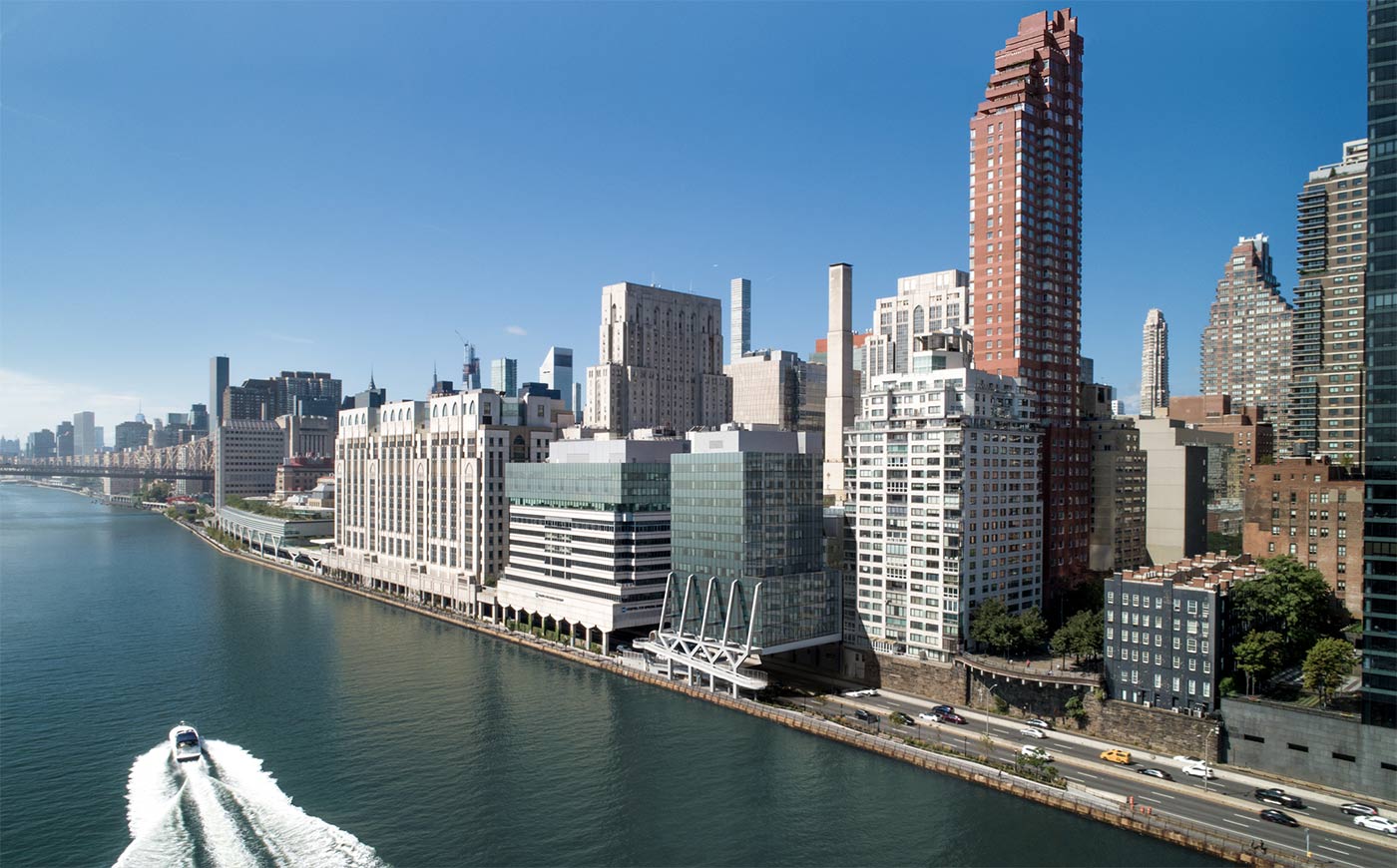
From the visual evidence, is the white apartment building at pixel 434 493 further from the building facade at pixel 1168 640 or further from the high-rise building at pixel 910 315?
the building facade at pixel 1168 640

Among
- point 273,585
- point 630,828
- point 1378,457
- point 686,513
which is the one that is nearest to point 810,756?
point 630,828

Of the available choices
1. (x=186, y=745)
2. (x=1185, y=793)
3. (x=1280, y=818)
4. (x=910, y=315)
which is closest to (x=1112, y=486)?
(x=1185, y=793)

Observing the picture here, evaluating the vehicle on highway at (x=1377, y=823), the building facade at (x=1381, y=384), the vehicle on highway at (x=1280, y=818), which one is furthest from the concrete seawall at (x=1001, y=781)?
the building facade at (x=1381, y=384)

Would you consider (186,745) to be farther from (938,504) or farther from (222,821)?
(938,504)

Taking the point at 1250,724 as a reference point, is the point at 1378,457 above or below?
above

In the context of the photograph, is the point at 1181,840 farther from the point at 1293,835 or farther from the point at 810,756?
the point at 810,756

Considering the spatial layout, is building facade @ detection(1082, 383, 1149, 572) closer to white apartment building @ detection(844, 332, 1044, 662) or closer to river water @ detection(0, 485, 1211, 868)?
white apartment building @ detection(844, 332, 1044, 662)

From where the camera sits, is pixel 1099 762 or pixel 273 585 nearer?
pixel 1099 762
